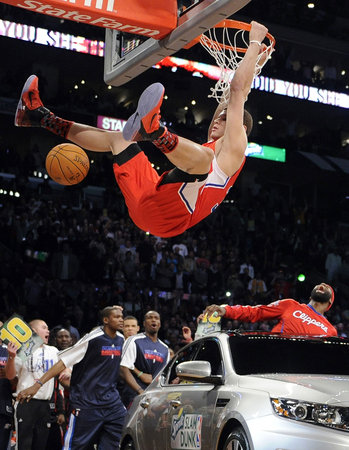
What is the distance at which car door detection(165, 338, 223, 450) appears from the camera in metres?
6.64

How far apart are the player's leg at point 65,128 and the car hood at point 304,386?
2155 millimetres

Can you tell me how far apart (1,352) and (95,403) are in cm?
190

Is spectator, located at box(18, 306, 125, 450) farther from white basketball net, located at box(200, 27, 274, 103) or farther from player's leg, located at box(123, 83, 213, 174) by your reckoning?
player's leg, located at box(123, 83, 213, 174)

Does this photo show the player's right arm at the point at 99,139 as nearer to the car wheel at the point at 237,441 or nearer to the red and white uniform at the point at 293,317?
the car wheel at the point at 237,441

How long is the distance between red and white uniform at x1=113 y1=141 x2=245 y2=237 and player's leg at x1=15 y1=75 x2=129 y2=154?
0.19 m

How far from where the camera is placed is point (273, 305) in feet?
27.7

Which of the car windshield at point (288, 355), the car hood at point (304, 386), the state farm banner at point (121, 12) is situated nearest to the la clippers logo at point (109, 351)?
the car windshield at point (288, 355)

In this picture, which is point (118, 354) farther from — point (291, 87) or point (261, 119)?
point (261, 119)

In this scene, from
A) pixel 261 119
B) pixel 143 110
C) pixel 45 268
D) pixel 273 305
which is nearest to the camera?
pixel 143 110

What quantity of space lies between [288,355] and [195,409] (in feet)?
3.09

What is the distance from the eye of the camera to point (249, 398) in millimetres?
6117

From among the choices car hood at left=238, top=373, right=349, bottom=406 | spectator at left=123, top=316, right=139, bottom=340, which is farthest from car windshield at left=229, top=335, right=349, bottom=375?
spectator at left=123, top=316, right=139, bottom=340

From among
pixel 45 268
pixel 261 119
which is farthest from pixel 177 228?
pixel 261 119

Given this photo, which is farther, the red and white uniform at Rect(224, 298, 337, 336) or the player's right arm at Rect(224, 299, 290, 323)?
the red and white uniform at Rect(224, 298, 337, 336)
